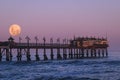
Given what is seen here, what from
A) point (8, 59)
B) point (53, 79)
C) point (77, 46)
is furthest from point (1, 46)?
point (53, 79)

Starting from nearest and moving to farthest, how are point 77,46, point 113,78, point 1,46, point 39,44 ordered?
point 113,78 → point 1,46 → point 39,44 → point 77,46

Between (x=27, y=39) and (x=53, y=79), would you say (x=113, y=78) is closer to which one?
(x=53, y=79)

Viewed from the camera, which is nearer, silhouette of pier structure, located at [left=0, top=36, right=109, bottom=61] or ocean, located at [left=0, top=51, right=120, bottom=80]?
ocean, located at [left=0, top=51, right=120, bottom=80]

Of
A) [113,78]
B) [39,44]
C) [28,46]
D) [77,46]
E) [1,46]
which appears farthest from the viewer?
[77,46]

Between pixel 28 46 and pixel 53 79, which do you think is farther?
pixel 28 46

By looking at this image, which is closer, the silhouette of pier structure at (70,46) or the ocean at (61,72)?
the ocean at (61,72)

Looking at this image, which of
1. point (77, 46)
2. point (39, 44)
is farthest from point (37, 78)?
point (77, 46)

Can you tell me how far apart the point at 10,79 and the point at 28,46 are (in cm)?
5886

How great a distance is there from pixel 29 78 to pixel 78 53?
83.7 metres

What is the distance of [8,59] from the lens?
101062mm

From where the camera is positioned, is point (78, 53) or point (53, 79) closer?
point (53, 79)

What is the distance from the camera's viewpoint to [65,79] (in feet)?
153

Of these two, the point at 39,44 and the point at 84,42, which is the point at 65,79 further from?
the point at 84,42

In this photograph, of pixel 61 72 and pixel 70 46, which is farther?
pixel 70 46
